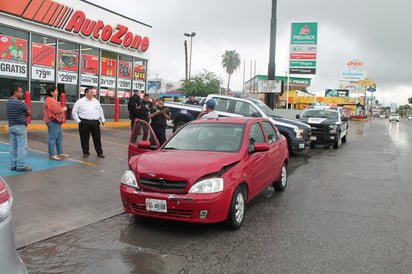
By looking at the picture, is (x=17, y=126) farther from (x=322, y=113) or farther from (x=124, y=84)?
(x=124, y=84)

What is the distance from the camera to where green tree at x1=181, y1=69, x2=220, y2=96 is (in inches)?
1596

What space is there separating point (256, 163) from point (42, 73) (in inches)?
576

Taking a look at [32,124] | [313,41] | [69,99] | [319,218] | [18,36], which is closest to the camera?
[319,218]

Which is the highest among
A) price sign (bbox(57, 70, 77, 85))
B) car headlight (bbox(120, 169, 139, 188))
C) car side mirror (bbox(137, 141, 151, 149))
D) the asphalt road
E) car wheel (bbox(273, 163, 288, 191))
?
price sign (bbox(57, 70, 77, 85))

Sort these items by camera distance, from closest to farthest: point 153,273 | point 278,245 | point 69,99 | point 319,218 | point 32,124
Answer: point 153,273, point 278,245, point 319,218, point 32,124, point 69,99

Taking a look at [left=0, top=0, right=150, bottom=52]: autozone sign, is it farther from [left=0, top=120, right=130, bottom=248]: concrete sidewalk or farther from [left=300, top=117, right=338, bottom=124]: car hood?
[left=300, top=117, right=338, bottom=124]: car hood

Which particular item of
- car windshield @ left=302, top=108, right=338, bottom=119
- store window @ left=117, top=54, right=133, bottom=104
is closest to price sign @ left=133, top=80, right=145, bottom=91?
store window @ left=117, top=54, right=133, bottom=104

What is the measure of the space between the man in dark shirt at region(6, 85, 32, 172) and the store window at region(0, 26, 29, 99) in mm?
8754

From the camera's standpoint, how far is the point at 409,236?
4.74m

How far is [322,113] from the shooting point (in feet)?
54.9

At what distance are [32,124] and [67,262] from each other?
11.9m

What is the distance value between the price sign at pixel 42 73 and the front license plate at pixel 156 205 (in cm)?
1437

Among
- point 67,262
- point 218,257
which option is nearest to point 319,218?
point 218,257

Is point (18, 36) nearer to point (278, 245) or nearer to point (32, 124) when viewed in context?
point (32, 124)
